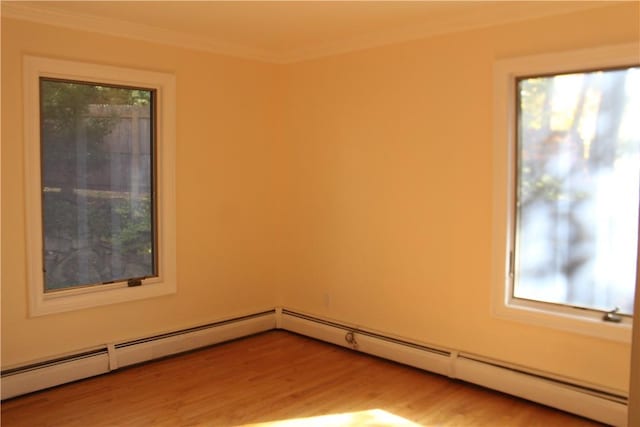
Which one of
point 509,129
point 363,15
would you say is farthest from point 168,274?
point 509,129

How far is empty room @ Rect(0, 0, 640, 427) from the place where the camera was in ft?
11.1

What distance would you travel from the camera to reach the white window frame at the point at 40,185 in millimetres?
3641

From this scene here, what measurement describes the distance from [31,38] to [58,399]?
2.31 meters

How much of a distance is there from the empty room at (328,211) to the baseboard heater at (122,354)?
2 cm

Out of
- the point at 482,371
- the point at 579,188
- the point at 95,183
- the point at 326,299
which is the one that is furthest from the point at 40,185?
the point at 579,188

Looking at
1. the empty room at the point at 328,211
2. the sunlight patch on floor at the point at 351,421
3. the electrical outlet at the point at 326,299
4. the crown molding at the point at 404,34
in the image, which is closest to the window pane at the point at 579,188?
the empty room at the point at 328,211

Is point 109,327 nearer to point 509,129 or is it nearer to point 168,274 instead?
point 168,274

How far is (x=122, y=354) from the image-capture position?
4.13 metres

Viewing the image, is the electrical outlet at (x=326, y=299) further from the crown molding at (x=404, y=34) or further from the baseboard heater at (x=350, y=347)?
the crown molding at (x=404, y=34)

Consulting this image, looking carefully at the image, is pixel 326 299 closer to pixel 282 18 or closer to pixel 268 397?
pixel 268 397

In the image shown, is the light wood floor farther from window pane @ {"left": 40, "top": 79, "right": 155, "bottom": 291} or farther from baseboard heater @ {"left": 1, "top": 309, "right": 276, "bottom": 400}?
window pane @ {"left": 40, "top": 79, "right": 155, "bottom": 291}

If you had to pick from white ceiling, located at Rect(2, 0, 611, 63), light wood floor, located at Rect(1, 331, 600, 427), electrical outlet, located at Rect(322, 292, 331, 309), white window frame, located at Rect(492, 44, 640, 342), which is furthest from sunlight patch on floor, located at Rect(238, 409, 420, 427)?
white ceiling, located at Rect(2, 0, 611, 63)

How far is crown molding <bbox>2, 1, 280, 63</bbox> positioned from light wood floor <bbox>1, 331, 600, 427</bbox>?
7.92ft

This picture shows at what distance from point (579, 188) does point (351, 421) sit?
1956 millimetres
